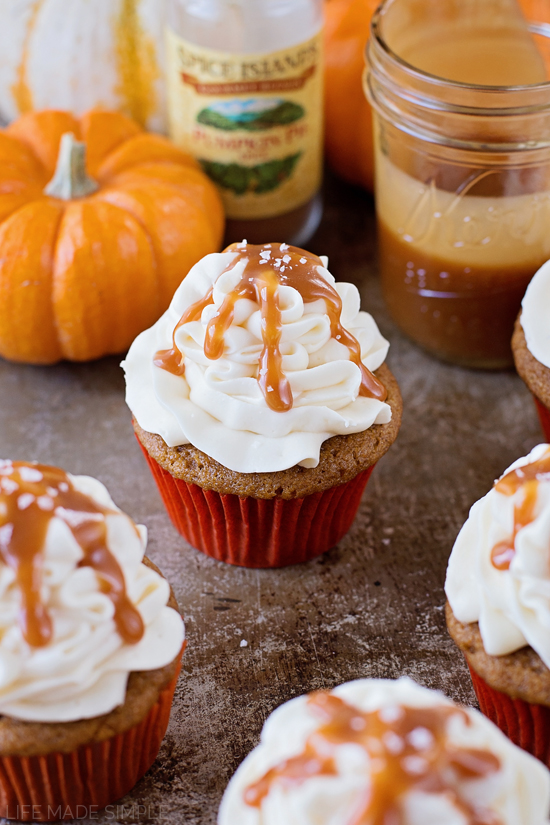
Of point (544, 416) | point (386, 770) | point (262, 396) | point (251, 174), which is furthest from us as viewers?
point (251, 174)

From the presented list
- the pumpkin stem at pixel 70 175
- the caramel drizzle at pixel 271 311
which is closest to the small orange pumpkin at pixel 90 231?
the pumpkin stem at pixel 70 175

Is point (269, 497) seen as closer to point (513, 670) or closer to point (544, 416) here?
point (513, 670)

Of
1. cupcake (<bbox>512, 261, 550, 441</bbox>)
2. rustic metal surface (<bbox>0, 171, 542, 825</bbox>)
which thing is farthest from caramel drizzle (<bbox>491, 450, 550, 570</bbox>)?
cupcake (<bbox>512, 261, 550, 441</bbox>)

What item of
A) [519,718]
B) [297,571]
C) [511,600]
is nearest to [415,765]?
[511,600]

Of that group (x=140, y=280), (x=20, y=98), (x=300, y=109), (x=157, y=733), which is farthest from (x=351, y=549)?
(x=20, y=98)

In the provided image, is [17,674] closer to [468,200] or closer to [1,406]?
[1,406]
